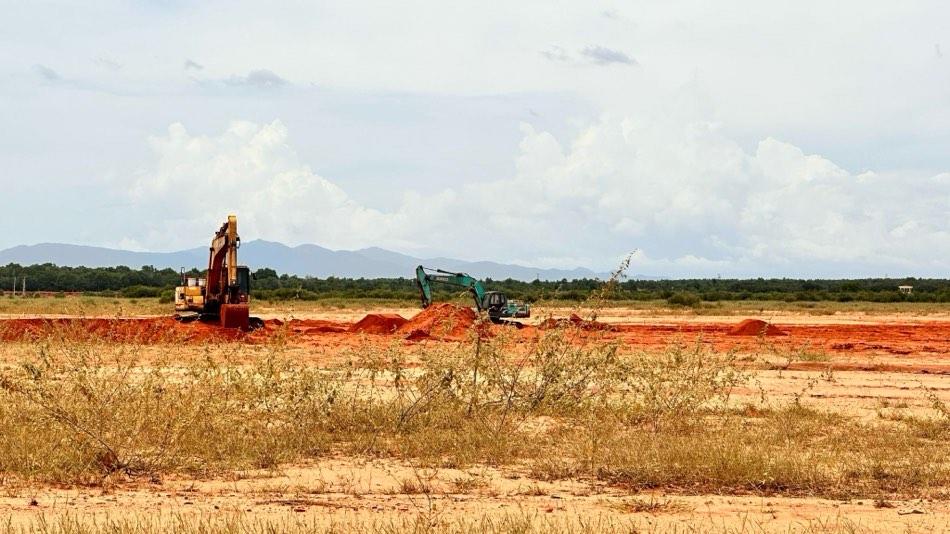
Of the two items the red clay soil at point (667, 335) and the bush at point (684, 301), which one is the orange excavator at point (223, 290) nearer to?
the red clay soil at point (667, 335)

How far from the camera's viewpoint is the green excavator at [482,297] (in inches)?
1592

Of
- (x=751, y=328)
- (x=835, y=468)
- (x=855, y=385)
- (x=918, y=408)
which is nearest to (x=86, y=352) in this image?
(x=835, y=468)

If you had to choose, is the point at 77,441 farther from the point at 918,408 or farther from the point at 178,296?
the point at 178,296

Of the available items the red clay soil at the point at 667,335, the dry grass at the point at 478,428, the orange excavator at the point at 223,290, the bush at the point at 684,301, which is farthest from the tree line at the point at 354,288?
the dry grass at the point at 478,428

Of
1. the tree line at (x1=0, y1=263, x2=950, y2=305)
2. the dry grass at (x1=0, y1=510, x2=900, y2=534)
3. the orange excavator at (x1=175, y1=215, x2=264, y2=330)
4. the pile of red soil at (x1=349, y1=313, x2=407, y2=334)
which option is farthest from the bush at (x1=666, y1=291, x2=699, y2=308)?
the dry grass at (x1=0, y1=510, x2=900, y2=534)

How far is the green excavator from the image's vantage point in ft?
133

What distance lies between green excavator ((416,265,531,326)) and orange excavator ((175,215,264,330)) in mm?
7599

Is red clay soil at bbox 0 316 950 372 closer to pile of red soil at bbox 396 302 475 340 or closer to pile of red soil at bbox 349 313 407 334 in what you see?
pile of red soil at bbox 396 302 475 340

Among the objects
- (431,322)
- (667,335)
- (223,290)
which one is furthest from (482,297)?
(223,290)

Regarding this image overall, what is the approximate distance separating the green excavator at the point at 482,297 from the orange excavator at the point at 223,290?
7599 millimetres

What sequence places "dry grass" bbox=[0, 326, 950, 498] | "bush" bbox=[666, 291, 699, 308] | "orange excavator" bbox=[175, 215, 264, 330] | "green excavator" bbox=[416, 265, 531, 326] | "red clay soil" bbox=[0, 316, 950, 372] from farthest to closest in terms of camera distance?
"bush" bbox=[666, 291, 699, 308] → "green excavator" bbox=[416, 265, 531, 326] → "orange excavator" bbox=[175, 215, 264, 330] → "red clay soil" bbox=[0, 316, 950, 372] → "dry grass" bbox=[0, 326, 950, 498]

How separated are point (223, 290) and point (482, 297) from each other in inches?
402

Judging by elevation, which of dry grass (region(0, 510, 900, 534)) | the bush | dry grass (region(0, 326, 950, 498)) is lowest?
dry grass (region(0, 510, 900, 534))

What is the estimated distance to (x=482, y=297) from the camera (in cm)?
4150
